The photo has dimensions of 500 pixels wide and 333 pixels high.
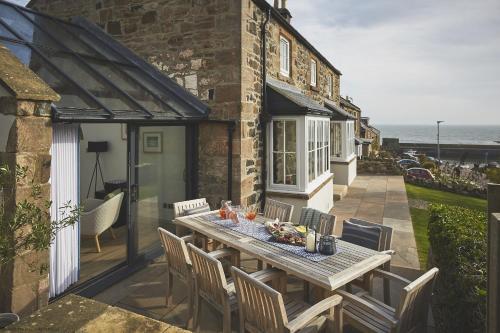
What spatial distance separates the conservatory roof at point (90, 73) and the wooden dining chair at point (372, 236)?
361 centimetres

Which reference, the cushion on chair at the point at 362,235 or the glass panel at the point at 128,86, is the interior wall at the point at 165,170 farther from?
the cushion on chair at the point at 362,235

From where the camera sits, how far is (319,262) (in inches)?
149

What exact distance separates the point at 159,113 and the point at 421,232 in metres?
7.01

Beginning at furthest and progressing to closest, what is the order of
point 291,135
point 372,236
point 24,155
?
point 291,135 → point 372,236 → point 24,155

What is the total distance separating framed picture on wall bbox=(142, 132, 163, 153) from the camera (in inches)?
255

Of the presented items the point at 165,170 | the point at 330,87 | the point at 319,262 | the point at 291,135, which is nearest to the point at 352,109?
the point at 330,87

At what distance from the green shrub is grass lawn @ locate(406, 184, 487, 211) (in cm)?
928

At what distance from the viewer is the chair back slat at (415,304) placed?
3057 mm

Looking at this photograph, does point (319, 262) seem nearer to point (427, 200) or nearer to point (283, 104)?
point (283, 104)

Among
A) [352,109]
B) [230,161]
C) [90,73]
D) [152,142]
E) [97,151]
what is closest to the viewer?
[90,73]

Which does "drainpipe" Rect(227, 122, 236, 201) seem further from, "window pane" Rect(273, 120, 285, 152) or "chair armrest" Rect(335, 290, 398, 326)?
"chair armrest" Rect(335, 290, 398, 326)

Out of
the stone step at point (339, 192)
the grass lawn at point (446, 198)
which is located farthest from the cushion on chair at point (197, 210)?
the grass lawn at point (446, 198)

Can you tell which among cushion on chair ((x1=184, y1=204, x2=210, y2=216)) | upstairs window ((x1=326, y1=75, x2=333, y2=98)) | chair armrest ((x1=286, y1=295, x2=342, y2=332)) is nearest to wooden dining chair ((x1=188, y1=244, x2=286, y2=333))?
chair armrest ((x1=286, y1=295, x2=342, y2=332))

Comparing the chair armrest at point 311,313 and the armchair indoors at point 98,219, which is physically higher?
the armchair indoors at point 98,219
